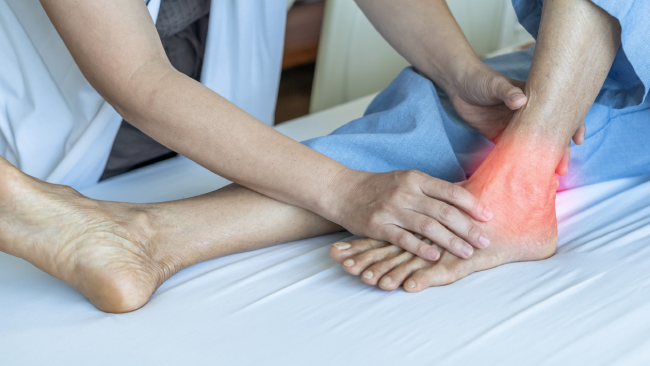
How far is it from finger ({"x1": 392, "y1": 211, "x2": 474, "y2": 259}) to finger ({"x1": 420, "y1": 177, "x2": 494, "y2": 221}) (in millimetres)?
37

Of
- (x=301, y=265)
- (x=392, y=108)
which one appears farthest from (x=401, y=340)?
(x=392, y=108)

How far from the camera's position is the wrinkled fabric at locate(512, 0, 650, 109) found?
768 mm

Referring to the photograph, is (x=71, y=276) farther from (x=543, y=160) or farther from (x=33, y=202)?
(x=543, y=160)

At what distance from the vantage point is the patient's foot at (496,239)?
75cm

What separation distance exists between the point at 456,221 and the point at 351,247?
0.15m

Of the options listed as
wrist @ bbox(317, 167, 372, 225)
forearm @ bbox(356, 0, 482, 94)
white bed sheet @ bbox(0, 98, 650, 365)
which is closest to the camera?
white bed sheet @ bbox(0, 98, 650, 365)

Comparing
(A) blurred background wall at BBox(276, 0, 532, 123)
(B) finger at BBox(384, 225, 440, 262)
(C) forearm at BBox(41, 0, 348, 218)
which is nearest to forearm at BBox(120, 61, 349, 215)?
(C) forearm at BBox(41, 0, 348, 218)

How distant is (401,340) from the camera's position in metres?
0.62

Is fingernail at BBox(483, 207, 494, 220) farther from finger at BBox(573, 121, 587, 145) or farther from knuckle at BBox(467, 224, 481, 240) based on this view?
finger at BBox(573, 121, 587, 145)

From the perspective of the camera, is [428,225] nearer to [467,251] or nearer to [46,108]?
[467,251]

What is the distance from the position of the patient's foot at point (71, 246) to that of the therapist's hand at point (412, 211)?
0.29m

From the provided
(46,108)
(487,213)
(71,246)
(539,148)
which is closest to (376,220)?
(487,213)

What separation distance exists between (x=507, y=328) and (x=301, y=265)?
306 mm

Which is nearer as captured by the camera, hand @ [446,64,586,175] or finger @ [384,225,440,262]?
finger @ [384,225,440,262]
